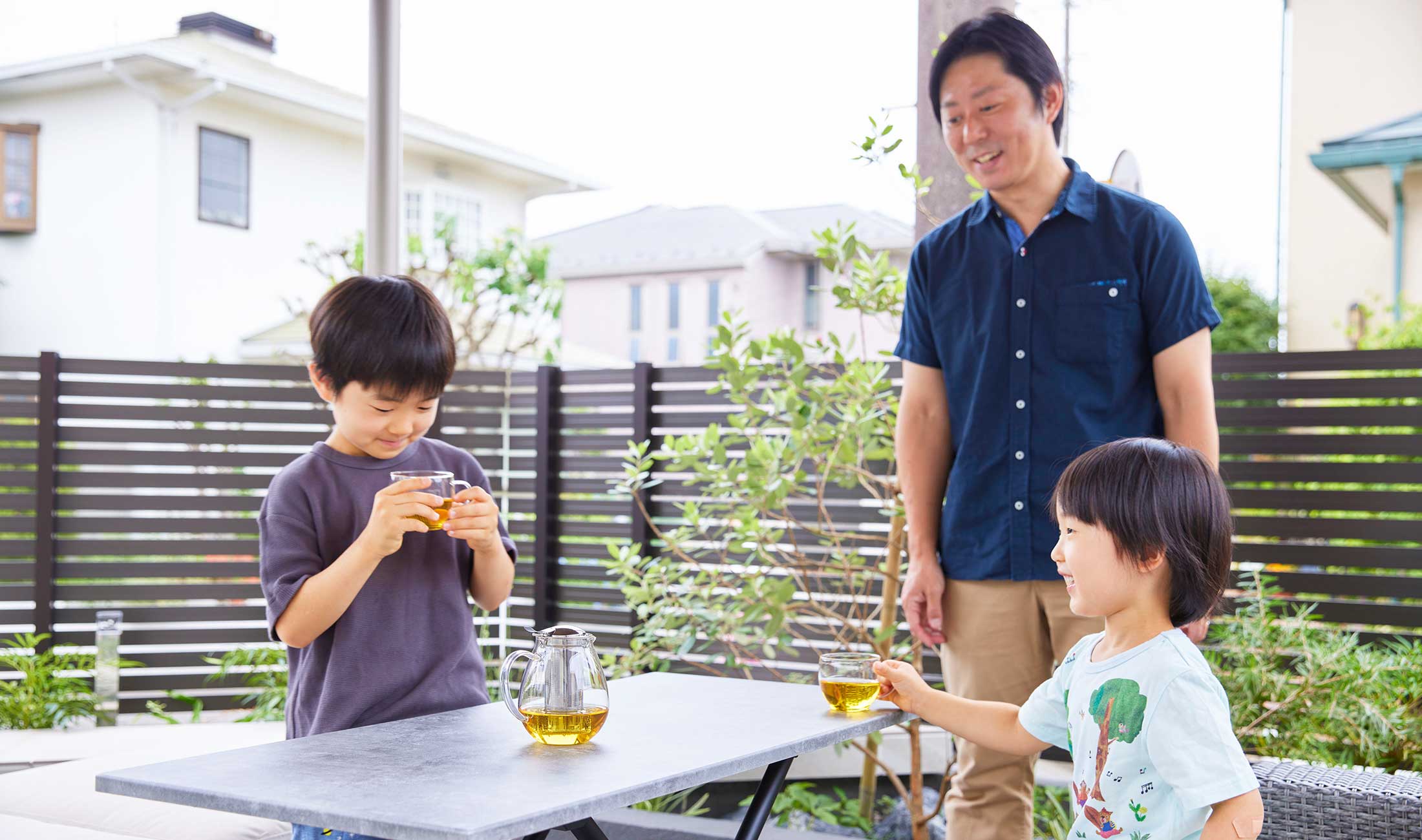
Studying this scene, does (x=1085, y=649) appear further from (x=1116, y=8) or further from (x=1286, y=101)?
(x=1286, y=101)

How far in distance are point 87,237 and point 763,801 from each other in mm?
11337

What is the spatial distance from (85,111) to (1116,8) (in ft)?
30.0

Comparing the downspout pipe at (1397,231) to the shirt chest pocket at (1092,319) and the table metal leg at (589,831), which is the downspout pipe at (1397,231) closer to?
the shirt chest pocket at (1092,319)

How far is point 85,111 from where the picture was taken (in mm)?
11008

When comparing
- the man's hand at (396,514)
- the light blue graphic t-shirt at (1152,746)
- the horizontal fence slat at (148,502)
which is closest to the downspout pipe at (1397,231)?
the horizontal fence slat at (148,502)

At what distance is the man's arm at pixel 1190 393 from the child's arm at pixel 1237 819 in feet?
2.50

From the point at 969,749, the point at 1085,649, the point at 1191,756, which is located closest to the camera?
the point at 1191,756

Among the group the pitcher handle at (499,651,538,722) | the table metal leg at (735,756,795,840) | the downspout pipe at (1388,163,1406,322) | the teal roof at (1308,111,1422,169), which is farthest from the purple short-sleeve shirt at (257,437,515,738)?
the downspout pipe at (1388,163,1406,322)

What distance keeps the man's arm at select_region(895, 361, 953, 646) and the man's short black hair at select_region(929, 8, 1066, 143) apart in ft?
1.90

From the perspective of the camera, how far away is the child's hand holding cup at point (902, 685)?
1702 millimetres

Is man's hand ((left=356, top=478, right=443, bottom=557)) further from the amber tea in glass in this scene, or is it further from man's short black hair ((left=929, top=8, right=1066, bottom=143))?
man's short black hair ((left=929, top=8, right=1066, bottom=143))

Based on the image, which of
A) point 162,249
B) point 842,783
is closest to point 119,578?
point 842,783

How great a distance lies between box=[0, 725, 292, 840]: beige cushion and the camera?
241 cm

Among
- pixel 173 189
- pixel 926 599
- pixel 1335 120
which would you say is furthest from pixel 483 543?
pixel 1335 120
